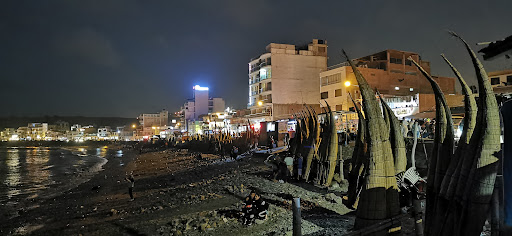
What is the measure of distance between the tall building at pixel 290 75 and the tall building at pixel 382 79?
7.15 m

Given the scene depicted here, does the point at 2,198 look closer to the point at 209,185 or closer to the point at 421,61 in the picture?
the point at 209,185

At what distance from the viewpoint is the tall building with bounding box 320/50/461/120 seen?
1841 inches

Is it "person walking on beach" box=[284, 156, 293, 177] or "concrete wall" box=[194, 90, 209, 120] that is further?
"concrete wall" box=[194, 90, 209, 120]

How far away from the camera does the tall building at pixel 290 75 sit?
58062 mm

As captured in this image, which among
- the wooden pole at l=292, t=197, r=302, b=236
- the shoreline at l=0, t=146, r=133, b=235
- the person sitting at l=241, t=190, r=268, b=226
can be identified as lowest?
the shoreline at l=0, t=146, r=133, b=235

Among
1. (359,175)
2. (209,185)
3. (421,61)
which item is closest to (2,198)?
(209,185)

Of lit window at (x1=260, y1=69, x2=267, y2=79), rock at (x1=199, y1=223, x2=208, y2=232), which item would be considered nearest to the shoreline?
rock at (x1=199, y1=223, x2=208, y2=232)

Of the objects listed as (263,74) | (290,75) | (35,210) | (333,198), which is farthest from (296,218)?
(263,74)

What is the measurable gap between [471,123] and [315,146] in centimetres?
1322

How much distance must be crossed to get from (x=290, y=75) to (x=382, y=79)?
1677 cm

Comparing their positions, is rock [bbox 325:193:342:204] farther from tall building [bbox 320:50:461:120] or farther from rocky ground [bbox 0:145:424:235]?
tall building [bbox 320:50:461:120]

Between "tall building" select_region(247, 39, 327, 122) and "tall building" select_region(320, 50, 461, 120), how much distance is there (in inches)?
281

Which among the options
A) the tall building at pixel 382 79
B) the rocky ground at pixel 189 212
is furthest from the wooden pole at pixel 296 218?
the tall building at pixel 382 79

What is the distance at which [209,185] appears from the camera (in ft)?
64.1
